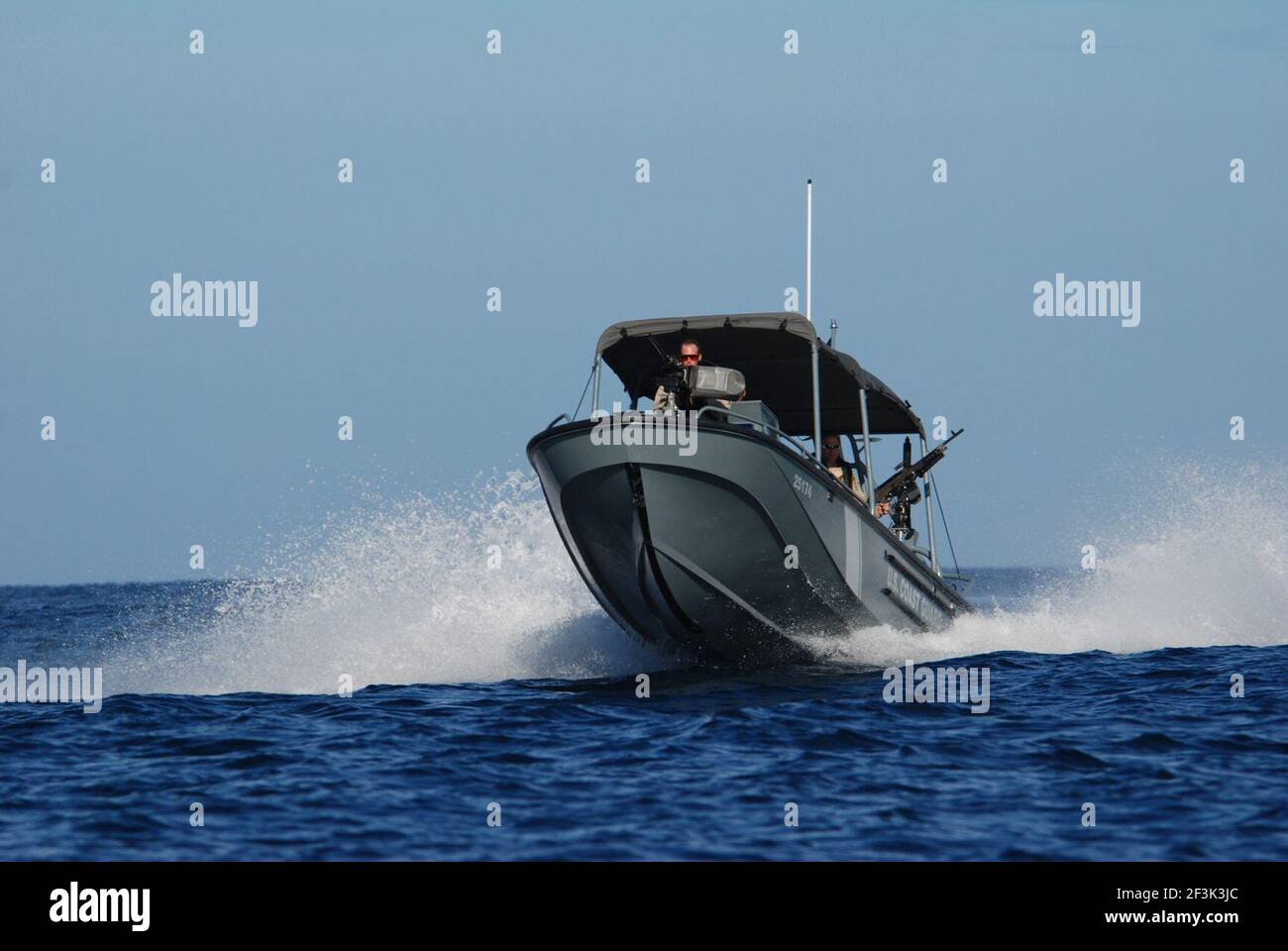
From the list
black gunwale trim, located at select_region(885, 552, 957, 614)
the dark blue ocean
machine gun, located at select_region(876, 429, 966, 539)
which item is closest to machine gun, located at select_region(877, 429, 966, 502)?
machine gun, located at select_region(876, 429, 966, 539)

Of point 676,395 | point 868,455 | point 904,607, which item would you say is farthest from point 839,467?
point 676,395

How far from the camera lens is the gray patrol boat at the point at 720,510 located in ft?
38.9

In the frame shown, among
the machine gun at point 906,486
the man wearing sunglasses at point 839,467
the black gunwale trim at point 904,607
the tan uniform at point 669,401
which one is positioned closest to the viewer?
the tan uniform at point 669,401

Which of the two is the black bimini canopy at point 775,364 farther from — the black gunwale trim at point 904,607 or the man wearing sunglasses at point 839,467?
the black gunwale trim at point 904,607

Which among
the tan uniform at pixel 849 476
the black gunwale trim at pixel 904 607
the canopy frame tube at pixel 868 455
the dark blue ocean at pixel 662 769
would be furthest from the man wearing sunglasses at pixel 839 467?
the dark blue ocean at pixel 662 769

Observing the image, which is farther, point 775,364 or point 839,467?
point 839,467

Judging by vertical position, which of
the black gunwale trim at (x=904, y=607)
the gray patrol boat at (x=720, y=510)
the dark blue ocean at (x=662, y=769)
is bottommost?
the dark blue ocean at (x=662, y=769)

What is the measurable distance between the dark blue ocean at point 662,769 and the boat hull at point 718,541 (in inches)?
20.2

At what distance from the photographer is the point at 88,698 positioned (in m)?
12.6

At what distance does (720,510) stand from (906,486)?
5.06 metres

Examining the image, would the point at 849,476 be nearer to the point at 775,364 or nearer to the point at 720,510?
the point at 775,364

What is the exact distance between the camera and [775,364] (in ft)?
47.2
